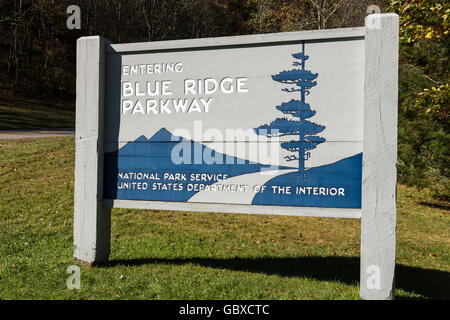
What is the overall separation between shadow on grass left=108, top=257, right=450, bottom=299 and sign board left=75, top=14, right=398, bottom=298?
1.06 metres

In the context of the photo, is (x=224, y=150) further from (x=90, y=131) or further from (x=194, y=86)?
(x=90, y=131)

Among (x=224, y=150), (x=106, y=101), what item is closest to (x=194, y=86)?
(x=224, y=150)

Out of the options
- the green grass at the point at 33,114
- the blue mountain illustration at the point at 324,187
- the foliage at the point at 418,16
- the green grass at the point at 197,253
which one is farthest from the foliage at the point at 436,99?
the green grass at the point at 33,114

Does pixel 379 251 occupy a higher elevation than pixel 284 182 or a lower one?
lower

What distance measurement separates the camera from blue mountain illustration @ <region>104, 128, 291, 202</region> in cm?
433

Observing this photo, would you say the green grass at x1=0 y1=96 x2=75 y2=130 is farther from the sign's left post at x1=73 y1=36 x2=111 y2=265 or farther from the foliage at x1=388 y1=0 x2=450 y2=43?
the foliage at x1=388 y1=0 x2=450 y2=43

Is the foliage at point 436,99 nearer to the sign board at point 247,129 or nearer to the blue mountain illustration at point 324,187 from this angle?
the sign board at point 247,129

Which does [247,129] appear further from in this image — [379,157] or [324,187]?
[379,157]

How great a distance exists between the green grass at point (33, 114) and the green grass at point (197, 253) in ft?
35.3

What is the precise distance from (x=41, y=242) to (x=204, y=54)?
12.0ft

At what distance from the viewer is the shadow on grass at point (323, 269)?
487 cm

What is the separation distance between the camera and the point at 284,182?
4098 mm

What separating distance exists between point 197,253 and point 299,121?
2530mm

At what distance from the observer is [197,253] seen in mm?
5676
